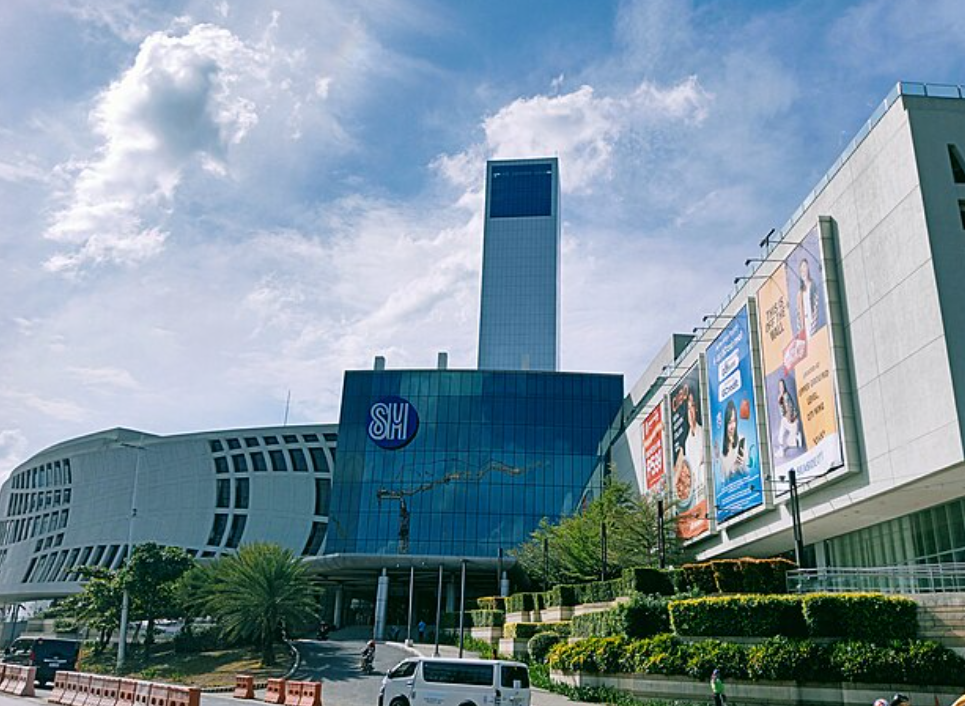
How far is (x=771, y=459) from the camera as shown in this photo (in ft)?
146

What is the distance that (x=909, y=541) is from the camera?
38500 millimetres

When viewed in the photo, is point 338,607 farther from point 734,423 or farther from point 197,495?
point 734,423

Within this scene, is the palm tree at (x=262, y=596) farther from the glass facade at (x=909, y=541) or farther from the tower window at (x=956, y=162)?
the tower window at (x=956, y=162)

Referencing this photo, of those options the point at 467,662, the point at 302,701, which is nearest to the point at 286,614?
the point at 302,701

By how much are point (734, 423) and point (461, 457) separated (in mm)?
40558

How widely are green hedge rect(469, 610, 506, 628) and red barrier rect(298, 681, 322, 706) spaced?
24175 millimetres

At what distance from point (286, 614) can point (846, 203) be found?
36.4m

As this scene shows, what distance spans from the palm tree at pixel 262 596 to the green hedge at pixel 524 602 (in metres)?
11.6

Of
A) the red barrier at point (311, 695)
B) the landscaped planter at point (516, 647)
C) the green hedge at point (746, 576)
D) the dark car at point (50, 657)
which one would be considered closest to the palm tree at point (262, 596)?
the dark car at point (50, 657)

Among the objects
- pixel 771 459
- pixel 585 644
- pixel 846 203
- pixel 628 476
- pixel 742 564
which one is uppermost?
pixel 846 203

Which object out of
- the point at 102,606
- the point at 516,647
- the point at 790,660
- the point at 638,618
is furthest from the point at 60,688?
the point at 102,606

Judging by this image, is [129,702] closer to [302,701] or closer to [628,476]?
[302,701]

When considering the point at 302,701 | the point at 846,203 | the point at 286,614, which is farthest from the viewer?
the point at 286,614

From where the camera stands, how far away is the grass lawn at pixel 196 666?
44.7m
